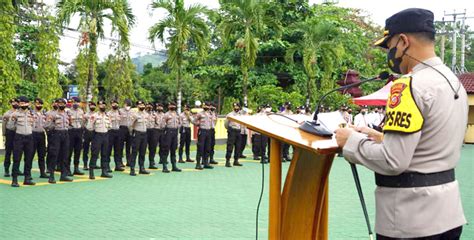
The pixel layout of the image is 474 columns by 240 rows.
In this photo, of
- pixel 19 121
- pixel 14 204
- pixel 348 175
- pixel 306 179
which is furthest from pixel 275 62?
pixel 306 179

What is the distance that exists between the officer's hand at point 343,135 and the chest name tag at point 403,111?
182 mm

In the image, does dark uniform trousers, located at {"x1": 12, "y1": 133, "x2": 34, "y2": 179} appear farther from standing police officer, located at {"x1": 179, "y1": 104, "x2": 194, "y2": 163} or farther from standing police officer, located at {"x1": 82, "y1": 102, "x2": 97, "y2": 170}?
standing police officer, located at {"x1": 179, "y1": 104, "x2": 194, "y2": 163}

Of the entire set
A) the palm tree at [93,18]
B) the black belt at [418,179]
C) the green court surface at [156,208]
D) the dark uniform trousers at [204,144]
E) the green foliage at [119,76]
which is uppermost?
the palm tree at [93,18]

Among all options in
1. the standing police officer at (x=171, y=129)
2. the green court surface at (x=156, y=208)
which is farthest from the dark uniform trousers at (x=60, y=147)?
the standing police officer at (x=171, y=129)

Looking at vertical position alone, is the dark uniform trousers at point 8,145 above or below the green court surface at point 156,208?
above

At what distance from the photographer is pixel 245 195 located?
9438 mm

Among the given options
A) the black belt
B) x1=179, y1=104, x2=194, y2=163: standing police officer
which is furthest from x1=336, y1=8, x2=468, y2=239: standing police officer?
x1=179, y1=104, x2=194, y2=163: standing police officer

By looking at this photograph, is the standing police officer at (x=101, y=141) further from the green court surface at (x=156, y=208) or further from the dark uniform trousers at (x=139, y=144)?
the dark uniform trousers at (x=139, y=144)

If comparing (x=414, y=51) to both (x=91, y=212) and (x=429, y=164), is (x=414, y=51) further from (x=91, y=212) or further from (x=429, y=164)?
(x=91, y=212)

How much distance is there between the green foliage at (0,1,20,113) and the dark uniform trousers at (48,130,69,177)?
5817 mm

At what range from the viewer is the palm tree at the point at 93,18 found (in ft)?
52.6

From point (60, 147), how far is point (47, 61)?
8650 millimetres

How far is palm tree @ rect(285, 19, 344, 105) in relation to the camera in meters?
25.0

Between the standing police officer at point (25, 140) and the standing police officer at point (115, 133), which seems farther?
the standing police officer at point (115, 133)
